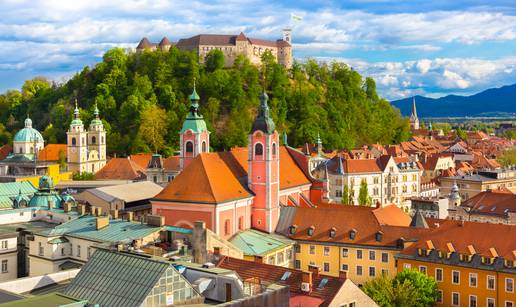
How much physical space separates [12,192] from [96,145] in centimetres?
4221

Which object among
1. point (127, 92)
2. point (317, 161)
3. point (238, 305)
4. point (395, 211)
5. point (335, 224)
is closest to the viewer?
point (238, 305)

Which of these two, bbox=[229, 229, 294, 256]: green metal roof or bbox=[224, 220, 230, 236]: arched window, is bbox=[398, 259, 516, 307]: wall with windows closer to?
bbox=[229, 229, 294, 256]: green metal roof

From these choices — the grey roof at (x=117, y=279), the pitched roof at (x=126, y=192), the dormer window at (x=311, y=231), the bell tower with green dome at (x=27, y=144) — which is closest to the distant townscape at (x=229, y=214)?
the grey roof at (x=117, y=279)

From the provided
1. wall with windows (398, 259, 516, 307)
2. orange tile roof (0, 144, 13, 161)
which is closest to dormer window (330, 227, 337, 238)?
wall with windows (398, 259, 516, 307)

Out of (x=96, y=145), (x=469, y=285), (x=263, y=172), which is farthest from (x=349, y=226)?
(x=96, y=145)

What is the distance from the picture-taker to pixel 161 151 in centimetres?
9944

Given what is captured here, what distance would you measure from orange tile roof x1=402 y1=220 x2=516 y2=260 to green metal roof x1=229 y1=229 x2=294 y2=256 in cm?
853

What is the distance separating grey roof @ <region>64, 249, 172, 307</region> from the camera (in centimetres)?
2347

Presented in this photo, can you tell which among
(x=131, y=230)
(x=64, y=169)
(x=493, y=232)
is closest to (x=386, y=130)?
(x=64, y=169)

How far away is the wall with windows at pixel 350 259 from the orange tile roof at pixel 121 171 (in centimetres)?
3746

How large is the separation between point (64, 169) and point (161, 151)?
1508 centimetres

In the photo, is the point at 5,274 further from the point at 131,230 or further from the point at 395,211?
the point at 395,211

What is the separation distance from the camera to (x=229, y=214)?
153 feet

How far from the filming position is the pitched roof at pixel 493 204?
63050 mm
